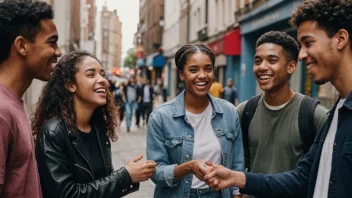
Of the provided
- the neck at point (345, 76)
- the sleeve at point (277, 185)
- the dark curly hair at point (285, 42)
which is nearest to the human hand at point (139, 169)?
the sleeve at point (277, 185)

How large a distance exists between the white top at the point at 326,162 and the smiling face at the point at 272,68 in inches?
45.6

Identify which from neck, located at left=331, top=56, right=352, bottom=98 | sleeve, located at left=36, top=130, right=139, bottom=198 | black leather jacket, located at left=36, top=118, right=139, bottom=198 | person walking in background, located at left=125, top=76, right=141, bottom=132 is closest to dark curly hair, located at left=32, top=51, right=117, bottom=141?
black leather jacket, located at left=36, top=118, right=139, bottom=198

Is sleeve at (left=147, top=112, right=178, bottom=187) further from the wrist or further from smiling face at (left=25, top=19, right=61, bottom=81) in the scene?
smiling face at (left=25, top=19, right=61, bottom=81)

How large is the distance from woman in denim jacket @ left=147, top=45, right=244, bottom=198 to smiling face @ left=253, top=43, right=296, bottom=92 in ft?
1.15

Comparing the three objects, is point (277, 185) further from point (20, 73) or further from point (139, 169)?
point (20, 73)

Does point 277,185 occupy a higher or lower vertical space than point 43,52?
lower

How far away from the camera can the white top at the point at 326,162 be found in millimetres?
2607

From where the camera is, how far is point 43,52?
8.13 ft

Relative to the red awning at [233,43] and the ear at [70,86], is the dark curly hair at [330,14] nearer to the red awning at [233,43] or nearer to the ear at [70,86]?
the ear at [70,86]

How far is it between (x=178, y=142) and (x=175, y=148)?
0.05 metres

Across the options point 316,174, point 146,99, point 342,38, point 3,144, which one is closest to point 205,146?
point 316,174

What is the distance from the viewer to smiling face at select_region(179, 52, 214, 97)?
11.8 feet

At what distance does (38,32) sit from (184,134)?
4.63ft

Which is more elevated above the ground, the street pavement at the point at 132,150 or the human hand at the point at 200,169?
the human hand at the point at 200,169
